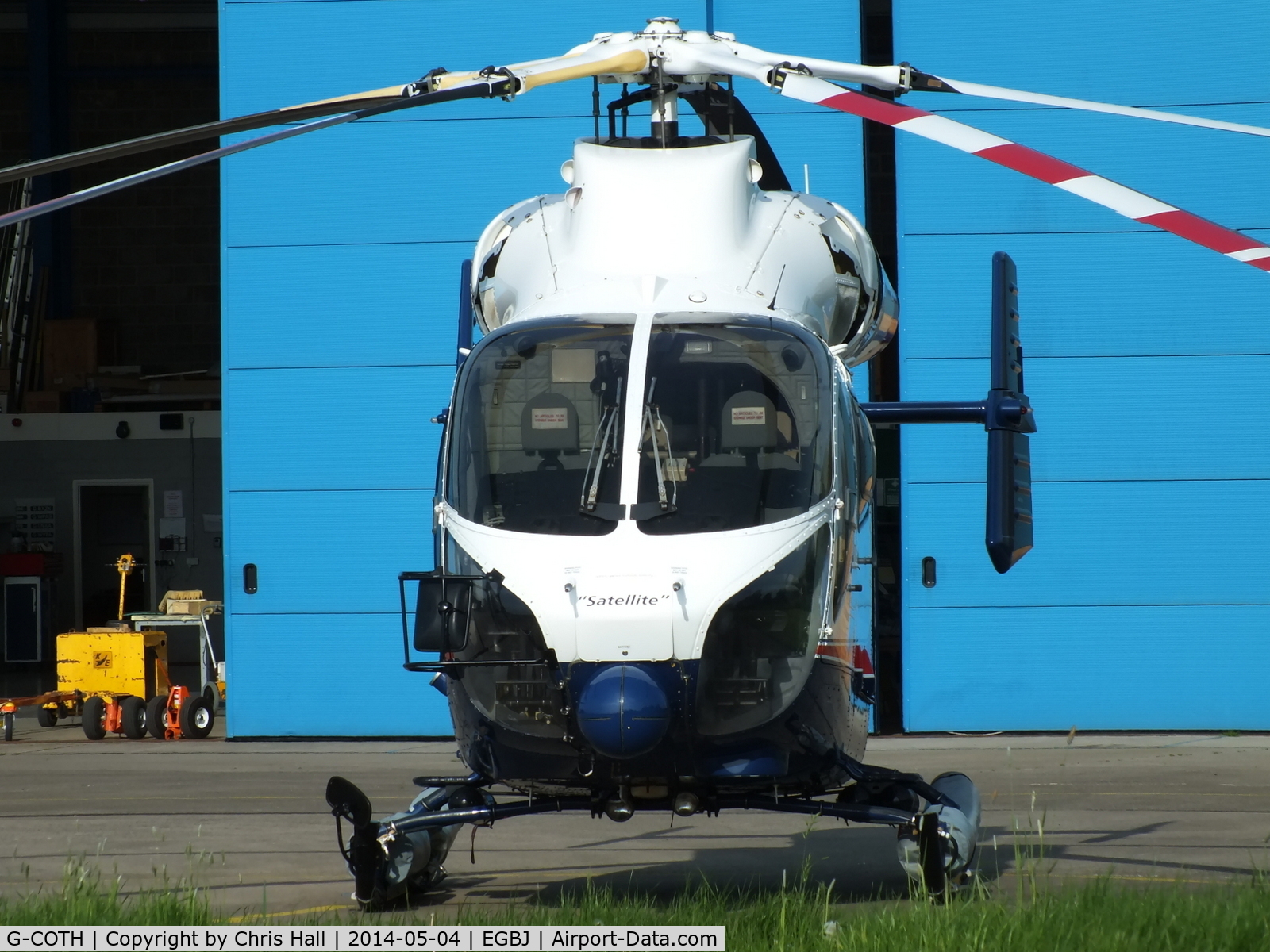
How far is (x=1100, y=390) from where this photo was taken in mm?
12234

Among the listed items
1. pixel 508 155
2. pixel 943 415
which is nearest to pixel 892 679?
pixel 508 155

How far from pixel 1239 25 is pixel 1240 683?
5340 millimetres

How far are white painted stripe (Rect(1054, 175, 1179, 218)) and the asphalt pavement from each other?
2.21m

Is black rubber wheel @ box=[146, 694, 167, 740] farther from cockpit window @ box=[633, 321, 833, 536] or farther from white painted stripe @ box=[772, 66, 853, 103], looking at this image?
white painted stripe @ box=[772, 66, 853, 103]

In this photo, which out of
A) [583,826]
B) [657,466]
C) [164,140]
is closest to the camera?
[164,140]

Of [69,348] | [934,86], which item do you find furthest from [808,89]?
[69,348]

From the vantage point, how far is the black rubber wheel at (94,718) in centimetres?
1295

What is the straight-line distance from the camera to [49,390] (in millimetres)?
22016

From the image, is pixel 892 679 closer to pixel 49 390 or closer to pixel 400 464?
pixel 400 464

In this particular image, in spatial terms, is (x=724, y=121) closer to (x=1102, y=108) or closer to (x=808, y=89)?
(x=808, y=89)

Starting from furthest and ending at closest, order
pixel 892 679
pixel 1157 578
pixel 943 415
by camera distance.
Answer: pixel 892 679 < pixel 1157 578 < pixel 943 415

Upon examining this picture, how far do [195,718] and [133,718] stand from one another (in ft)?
1.69
